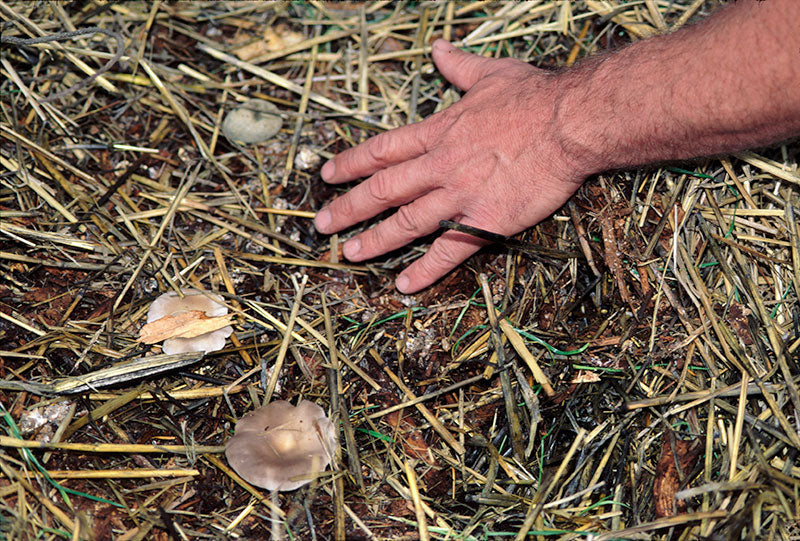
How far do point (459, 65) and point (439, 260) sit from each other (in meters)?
0.81

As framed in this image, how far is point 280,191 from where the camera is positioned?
2.42 meters

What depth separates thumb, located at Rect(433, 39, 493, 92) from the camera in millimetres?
2328

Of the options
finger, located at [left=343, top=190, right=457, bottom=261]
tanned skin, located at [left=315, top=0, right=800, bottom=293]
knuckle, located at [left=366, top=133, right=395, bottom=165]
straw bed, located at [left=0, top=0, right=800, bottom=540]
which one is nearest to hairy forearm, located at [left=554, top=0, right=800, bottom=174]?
tanned skin, located at [left=315, top=0, right=800, bottom=293]

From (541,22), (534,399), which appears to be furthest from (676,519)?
(541,22)

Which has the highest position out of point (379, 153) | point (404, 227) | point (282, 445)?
point (379, 153)

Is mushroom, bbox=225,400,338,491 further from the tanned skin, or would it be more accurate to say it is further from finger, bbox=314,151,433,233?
finger, bbox=314,151,433,233

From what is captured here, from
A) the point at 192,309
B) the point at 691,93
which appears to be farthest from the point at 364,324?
the point at 691,93

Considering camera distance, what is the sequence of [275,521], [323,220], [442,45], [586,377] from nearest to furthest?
[275,521]
[586,377]
[323,220]
[442,45]

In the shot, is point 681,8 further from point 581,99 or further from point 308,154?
point 308,154

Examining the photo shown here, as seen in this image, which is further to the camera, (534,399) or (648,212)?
(648,212)

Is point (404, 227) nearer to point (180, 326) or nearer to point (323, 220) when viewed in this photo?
point (323, 220)

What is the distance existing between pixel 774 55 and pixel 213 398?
1893 mm

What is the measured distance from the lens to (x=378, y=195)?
2.24 meters

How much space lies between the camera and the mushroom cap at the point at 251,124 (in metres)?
2.44
